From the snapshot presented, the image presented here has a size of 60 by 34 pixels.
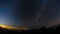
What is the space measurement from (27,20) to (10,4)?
205 millimetres

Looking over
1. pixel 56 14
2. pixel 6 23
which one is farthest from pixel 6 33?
pixel 56 14

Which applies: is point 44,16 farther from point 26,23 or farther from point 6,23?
point 6,23

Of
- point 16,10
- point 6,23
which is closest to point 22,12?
point 16,10

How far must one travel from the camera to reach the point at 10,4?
1688 millimetres

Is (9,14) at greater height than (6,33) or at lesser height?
greater

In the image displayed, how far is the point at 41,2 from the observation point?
1.67 m

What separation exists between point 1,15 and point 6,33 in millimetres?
191

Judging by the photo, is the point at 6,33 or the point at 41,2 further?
the point at 41,2

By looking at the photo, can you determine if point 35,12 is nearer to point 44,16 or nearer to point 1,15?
point 44,16

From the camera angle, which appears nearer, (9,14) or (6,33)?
(6,33)

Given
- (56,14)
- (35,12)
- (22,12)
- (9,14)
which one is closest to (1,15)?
(9,14)

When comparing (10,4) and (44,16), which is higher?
(10,4)

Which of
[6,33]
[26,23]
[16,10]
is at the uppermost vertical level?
[16,10]

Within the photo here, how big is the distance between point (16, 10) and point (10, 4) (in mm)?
74
